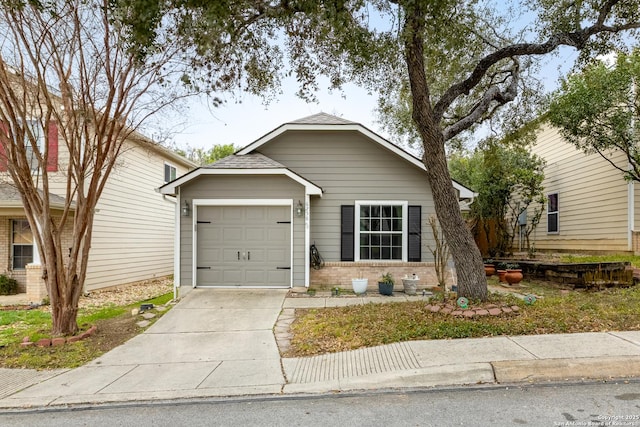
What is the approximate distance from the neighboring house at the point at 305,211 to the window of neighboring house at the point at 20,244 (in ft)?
16.7

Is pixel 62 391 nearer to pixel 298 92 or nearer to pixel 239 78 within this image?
pixel 239 78

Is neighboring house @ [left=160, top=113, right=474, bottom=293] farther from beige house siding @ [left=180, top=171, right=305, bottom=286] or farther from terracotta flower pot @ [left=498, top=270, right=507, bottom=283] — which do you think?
terracotta flower pot @ [left=498, top=270, right=507, bottom=283]

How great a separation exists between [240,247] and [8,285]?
23.2 feet

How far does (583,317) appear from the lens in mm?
6219

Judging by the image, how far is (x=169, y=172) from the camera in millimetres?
16797

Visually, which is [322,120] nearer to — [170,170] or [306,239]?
[306,239]

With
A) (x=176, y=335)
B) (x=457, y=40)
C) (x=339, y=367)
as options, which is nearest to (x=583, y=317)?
(x=339, y=367)

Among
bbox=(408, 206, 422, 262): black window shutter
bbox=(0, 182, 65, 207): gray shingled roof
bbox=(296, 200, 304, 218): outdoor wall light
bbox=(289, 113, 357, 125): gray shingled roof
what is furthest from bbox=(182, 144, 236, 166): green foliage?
bbox=(408, 206, 422, 262): black window shutter

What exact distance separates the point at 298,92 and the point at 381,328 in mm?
4799

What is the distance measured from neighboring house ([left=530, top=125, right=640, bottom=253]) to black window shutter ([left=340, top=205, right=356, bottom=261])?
8.21 meters

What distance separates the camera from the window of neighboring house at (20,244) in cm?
1167

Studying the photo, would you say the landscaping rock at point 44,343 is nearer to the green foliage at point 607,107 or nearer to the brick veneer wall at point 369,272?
the brick veneer wall at point 369,272

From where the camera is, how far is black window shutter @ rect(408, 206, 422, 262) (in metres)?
10.7

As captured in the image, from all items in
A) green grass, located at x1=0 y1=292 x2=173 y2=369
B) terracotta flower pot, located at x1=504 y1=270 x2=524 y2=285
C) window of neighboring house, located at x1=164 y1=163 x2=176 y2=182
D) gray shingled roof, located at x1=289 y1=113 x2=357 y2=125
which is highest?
gray shingled roof, located at x1=289 y1=113 x2=357 y2=125
